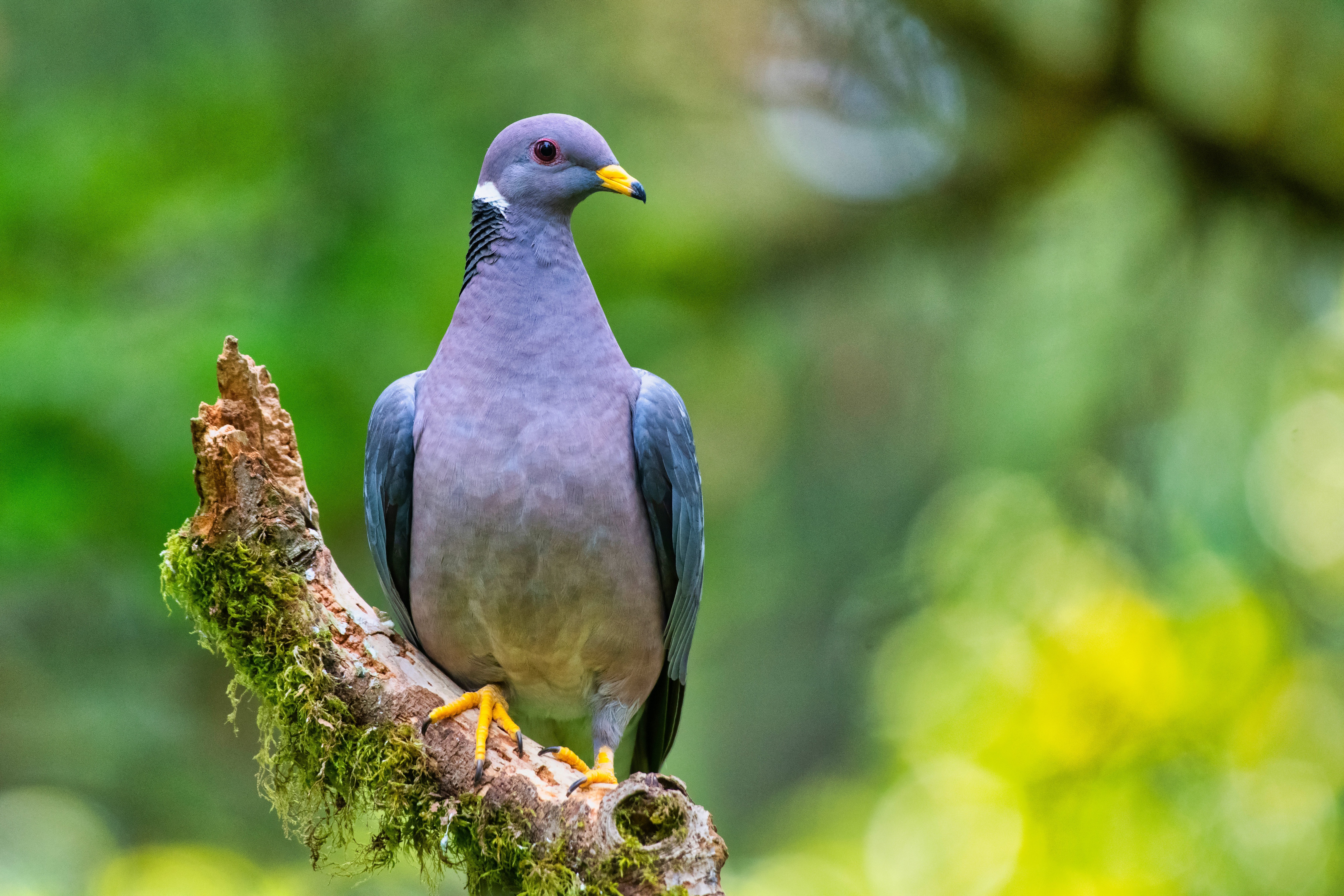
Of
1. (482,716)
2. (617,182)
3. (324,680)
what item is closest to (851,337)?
(617,182)

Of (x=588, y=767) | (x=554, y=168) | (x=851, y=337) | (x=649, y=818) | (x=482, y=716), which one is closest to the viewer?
(x=649, y=818)

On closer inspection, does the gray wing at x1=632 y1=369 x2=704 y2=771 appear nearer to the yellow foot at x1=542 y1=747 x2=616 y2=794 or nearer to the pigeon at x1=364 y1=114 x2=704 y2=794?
the pigeon at x1=364 y1=114 x2=704 y2=794

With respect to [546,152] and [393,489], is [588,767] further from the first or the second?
[546,152]

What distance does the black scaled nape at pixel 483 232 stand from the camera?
380 cm

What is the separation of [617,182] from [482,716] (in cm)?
178

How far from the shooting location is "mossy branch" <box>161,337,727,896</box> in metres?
3.03

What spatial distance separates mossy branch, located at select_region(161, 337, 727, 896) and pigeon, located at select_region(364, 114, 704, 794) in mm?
109

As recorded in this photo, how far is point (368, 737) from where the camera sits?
3.15 metres

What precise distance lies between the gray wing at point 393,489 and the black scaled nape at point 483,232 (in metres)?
0.41

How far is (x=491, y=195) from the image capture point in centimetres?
387

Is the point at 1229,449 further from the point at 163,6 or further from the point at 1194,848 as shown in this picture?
the point at 163,6

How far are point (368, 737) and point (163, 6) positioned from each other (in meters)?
5.21

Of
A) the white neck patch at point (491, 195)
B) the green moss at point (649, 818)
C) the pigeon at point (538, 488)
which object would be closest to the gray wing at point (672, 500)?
the pigeon at point (538, 488)

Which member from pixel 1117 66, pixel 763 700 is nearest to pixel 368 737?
pixel 1117 66
